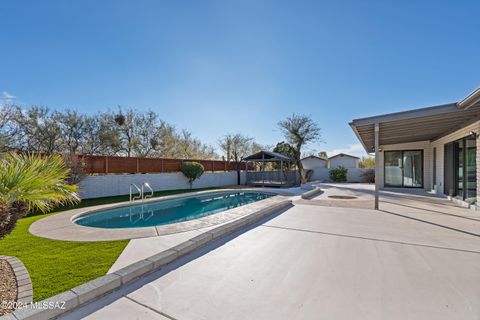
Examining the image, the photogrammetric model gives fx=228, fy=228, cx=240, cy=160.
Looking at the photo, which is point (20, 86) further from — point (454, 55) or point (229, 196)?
point (454, 55)

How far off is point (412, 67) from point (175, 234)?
11.1 metres

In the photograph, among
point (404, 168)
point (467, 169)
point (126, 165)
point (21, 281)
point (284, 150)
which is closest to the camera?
point (21, 281)

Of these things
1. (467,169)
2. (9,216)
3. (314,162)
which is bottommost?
(9,216)

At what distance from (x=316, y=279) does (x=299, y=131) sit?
67.9ft

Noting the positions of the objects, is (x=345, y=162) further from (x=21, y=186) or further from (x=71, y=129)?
(x=21, y=186)

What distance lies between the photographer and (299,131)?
22.6 m

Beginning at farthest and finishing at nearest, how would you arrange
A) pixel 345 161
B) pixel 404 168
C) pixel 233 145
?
1. pixel 345 161
2. pixel 233 145
3. pixel 404 168

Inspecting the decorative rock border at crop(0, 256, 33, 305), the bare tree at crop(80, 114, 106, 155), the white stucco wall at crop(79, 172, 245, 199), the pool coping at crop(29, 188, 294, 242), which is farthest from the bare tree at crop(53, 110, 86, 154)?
the decorative rock border at crop(0, 256, 33, 305)

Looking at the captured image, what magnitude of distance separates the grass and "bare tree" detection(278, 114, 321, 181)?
1997 cm

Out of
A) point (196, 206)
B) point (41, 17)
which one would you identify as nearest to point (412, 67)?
point (196, 206)

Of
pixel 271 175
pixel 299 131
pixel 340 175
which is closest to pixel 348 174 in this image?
pixel 340 175

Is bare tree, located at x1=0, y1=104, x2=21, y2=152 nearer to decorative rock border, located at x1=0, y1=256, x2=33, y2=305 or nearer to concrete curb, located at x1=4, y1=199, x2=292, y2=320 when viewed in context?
decorative rock border, located at x1=0, y1=256, x2=33, y2=305

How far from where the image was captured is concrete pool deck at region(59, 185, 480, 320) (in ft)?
7.70

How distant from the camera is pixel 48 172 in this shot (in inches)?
121
